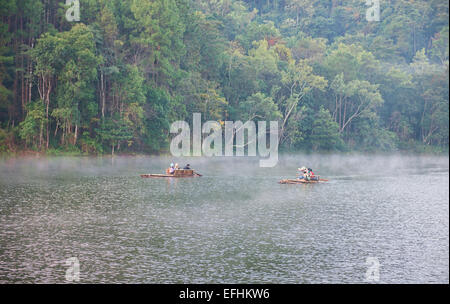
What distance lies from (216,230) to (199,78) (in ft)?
170

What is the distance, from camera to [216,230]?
23.7 meters

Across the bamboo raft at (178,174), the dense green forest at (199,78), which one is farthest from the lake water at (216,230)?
the dense green forest at (199,78)

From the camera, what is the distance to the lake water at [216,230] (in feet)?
58.8

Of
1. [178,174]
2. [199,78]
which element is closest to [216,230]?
[178,174]

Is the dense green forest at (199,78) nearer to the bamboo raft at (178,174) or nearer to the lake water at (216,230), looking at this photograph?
the lake water at (216,230)

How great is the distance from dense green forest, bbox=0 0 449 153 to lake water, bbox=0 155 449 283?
1690cm

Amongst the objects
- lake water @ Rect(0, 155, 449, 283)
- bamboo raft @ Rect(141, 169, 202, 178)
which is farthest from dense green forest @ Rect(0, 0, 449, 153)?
bamboo raft @ Rect(141, 169, 202, 178)

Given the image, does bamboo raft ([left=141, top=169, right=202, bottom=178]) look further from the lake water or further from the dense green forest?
the dense green forest

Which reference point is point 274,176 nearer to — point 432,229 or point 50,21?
point 432,229

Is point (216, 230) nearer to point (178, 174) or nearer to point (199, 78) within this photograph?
point (178, 174)

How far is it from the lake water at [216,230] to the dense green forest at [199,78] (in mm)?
16896

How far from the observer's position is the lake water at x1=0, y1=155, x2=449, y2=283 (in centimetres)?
1792

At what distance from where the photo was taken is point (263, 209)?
2956 cm
